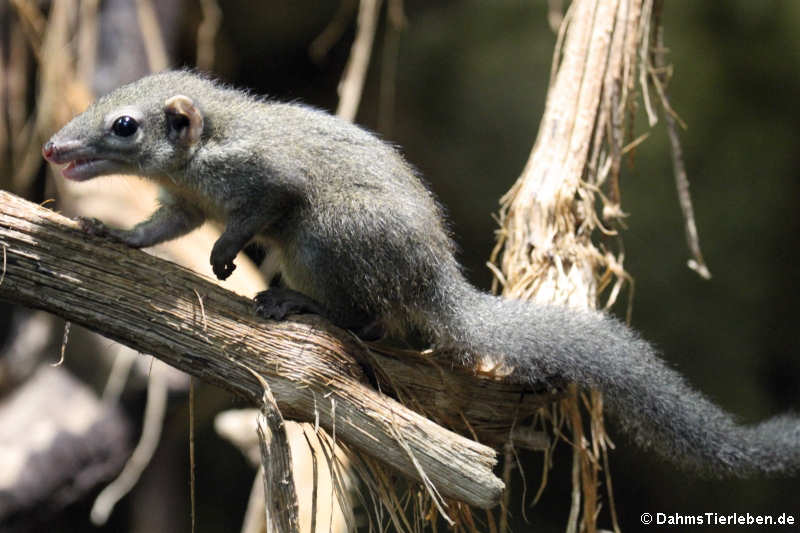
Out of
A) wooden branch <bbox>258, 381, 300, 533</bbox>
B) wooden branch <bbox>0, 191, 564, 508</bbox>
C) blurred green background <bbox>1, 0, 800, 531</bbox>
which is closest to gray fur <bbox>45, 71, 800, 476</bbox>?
wooden branch <bbox>0, 191, 564, 508</bbox>

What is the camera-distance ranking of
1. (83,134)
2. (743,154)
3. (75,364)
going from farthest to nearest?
(743,154)
(75,364)
(83,134)

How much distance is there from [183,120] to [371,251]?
0.81 m

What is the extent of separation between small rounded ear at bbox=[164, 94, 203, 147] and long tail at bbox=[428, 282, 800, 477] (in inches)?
A: 41.6

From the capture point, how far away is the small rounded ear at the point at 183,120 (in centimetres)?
284

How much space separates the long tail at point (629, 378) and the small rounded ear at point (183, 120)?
1056mm

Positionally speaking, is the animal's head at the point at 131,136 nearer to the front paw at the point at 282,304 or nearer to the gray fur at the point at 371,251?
the gray fur at the point at 371,251

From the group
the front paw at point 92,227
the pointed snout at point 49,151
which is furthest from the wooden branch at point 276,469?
the pointed snout at point 49,151

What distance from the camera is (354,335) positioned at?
263 cm

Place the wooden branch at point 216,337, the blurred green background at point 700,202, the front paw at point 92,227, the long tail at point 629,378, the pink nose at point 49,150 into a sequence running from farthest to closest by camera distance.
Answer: the blurred green background at point 700,202, the pink nose at point 49,150, the long tail at point 629,378, the front paw at point 92,227, the wooden branch at point 216,337

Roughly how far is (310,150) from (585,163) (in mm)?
1161

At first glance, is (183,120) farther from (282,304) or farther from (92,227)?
(282,304)

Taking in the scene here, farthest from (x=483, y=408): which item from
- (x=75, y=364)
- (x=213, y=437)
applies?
(x=213, y=437)

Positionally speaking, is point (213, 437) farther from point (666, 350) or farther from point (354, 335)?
point (354, 335)

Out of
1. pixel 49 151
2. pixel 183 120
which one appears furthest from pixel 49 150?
pixel 183 120
